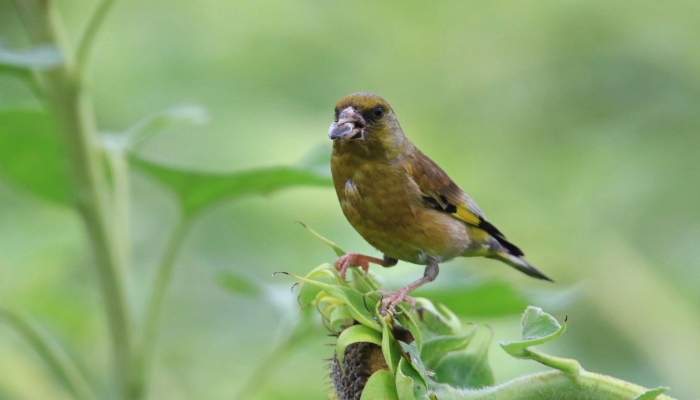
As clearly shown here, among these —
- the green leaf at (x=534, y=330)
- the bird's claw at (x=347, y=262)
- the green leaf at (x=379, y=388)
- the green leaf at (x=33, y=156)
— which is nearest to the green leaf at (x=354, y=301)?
the green leaf at (x=379, y=388)

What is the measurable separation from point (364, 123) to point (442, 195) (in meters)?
0.55

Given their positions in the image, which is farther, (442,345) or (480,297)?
(480,297)

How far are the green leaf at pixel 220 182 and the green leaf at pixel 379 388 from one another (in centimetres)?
138

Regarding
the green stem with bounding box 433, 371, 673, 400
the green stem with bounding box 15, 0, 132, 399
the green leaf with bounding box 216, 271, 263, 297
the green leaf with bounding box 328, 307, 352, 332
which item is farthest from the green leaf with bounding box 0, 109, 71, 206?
the green stem with bounding box 433, 371, 673, 400

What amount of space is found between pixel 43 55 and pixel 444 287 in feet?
5.91

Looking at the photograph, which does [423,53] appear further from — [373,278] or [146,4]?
[373,278]

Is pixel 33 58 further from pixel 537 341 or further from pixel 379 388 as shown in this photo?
pixel 537 341

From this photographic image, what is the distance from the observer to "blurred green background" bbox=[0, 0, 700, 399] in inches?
216

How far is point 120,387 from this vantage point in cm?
301

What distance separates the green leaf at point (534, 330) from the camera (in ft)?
5.32

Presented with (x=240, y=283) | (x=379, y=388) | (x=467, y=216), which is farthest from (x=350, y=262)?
(x=240, y=283)

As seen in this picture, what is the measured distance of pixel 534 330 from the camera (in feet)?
5.53

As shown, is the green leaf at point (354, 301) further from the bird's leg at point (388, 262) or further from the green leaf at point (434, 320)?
the bird's leg at point (388, 262)

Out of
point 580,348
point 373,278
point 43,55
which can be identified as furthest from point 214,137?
point 373,278
